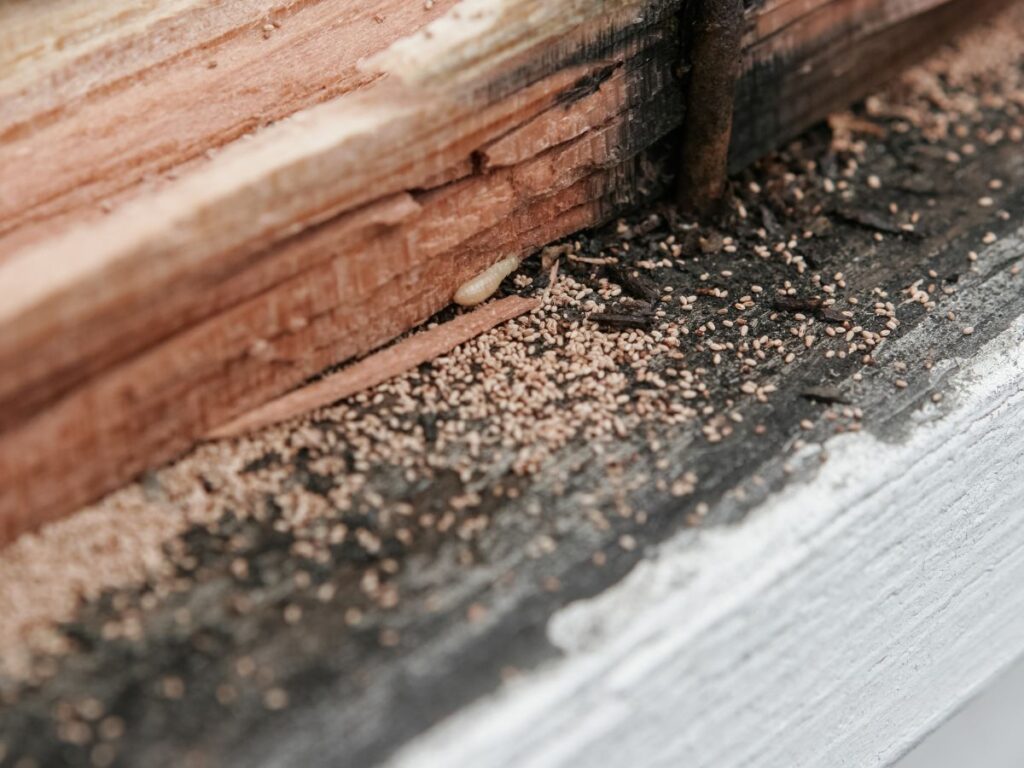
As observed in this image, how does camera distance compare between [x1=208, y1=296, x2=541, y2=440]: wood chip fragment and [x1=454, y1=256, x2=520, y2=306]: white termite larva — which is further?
[x1=454, y1=256, x2=520, y2=306]: white termite larva

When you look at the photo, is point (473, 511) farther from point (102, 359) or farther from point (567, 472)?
point (102, 359)

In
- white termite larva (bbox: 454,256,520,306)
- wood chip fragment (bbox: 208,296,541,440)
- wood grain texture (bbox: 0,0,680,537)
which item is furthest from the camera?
white termite larva (bbox: 454,256,520,306)

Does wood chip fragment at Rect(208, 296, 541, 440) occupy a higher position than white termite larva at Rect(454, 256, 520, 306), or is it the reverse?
white termite larva at Rect(454, 256, 520, 306)

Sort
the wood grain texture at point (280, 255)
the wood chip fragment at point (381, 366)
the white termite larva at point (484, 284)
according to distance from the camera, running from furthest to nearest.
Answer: the white termite larva at point (484, 284), the wood chip fragment at point (381, 366), the wood grain texture at point (280, 255)

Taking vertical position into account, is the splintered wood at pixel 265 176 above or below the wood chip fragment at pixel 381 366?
above

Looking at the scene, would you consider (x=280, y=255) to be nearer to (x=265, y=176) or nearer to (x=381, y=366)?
(x=265, y=176)
